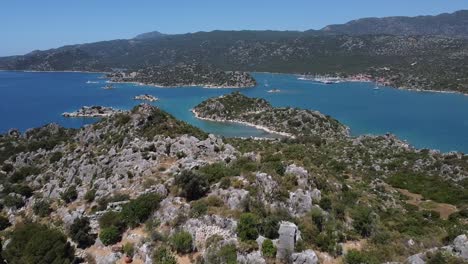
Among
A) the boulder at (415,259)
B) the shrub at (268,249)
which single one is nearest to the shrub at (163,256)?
the shrub at (268,249)

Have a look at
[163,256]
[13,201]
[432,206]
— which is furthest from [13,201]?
[432,206]

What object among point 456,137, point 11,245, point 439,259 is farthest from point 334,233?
point 456,137

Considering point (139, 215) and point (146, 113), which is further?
point (146, 113)

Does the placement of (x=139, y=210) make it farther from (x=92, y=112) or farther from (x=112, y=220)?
(x=92, y=112)

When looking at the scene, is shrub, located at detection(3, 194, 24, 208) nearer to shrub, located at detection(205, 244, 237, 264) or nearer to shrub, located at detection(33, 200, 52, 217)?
shrub, located at detection(33, 200, 52, 217)

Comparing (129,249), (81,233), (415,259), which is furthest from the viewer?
(81,233)

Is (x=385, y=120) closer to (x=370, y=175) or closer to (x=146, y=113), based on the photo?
(x=370, y=175)
